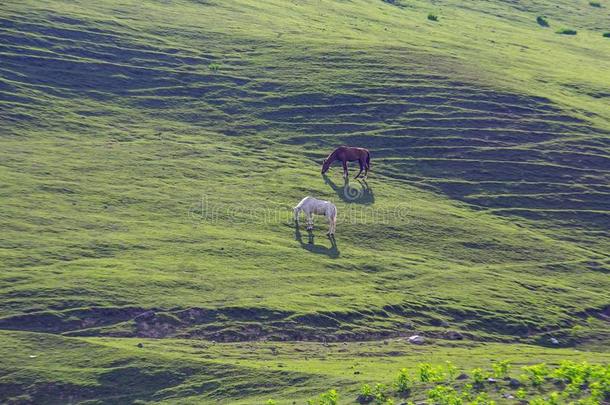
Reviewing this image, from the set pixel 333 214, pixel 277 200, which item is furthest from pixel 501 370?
pixel 277 200

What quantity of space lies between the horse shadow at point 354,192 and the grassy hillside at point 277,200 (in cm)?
14

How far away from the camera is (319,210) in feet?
121

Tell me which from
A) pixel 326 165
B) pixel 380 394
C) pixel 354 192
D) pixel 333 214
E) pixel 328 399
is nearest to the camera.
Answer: pixel 328 399

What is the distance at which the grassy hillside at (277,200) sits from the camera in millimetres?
28125

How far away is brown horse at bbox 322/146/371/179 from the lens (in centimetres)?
4344

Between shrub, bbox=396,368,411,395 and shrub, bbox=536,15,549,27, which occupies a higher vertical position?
shrub, bbox=536,15,549,27

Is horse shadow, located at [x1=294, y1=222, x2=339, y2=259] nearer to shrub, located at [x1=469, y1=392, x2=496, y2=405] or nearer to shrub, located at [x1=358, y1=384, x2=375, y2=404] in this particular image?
shrub, located at [x1=358, y1=384, x2=375, y2=404]

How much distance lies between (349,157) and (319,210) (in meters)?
7.20

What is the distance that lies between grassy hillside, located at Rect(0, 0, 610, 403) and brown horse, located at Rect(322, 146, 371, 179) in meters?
0.74

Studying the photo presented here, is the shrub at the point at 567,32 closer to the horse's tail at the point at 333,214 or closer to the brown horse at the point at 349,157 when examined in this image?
the brown horse at the point at 349,157

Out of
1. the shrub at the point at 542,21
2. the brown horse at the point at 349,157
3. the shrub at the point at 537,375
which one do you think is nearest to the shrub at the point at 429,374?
the shrub at the point at 537,375

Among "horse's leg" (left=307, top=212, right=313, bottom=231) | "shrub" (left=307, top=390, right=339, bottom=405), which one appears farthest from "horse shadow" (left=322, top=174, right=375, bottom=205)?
"shrub" (left=307, top=390, right=339, bottom=405)

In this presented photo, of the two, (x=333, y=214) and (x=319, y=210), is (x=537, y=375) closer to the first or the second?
(x=333, y=214)

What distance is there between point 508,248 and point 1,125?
2375 cm
